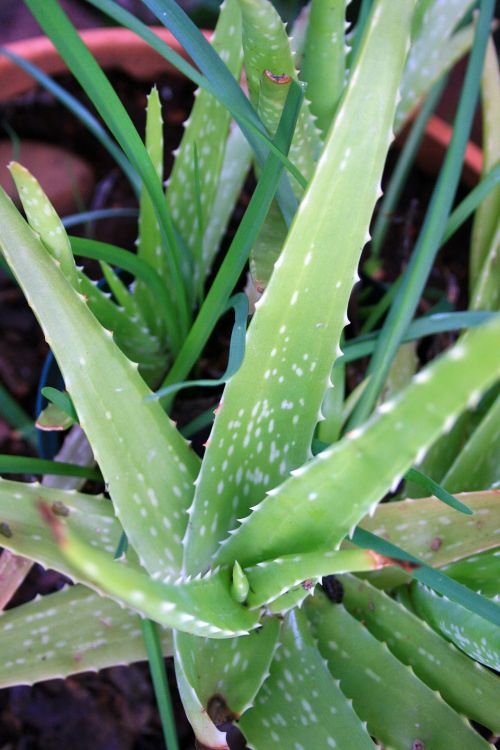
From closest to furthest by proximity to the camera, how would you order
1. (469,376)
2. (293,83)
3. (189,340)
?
(469,376) < (293,83) < (189,340)

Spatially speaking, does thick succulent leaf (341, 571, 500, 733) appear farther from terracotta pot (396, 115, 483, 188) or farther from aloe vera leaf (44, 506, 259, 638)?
terracotta pot (396, 115, 483, 188)

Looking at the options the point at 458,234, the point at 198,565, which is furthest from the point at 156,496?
the point at 458,234

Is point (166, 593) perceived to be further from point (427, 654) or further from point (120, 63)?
point (120, 63)

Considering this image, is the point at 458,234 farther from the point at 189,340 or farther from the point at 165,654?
the point at 165,654

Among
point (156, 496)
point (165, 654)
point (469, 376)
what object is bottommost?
point (165, 654)

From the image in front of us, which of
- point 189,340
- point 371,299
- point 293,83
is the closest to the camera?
point 293,83

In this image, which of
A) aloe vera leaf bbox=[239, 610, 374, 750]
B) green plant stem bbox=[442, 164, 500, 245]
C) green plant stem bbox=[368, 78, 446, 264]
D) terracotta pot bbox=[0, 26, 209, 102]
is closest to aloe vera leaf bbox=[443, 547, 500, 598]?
aloe vera leaf bbox=[239, 610, 374, 750]

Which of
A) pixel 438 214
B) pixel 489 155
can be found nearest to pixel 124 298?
pixel 438 214

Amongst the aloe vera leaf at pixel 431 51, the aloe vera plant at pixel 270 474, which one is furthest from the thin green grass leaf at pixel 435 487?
the aloe vera leaf at pixel 431 51
